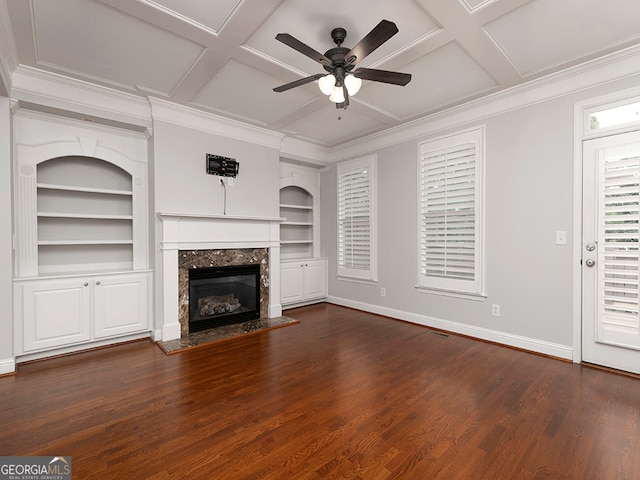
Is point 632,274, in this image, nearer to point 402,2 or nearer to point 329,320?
point 402,2

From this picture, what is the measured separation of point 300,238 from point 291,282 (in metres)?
1.01

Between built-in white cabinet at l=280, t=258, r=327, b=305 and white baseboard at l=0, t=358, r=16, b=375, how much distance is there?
10.6ft

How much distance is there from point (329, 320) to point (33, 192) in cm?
388

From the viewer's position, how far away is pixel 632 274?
106 inches

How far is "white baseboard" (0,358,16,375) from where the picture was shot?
2777mm

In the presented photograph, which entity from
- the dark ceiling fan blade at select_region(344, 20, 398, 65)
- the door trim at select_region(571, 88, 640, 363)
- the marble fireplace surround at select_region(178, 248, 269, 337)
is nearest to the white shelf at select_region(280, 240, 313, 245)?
the marble fireplace surround at select_region(178, 248, 269, 337)

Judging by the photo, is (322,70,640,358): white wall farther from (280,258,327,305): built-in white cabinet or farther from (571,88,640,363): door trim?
(280,258,327,305): built-in white cabinet

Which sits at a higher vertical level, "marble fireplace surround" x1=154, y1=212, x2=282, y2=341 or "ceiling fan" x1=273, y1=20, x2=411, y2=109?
"ceiling fan" x1=273, y1=20, x2=411, y2=109

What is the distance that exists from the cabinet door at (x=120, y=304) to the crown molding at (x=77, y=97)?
6.02ft

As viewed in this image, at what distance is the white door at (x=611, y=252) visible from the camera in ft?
8.82

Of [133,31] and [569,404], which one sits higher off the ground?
[133,31]

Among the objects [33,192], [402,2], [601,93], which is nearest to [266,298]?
[33,192]

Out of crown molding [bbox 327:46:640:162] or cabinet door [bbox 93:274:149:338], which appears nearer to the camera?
crown molding [bbox 327:46:640:162]

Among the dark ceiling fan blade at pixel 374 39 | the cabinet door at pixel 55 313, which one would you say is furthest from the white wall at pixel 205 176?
the dark ceiling fan blade at pixel 374 39
